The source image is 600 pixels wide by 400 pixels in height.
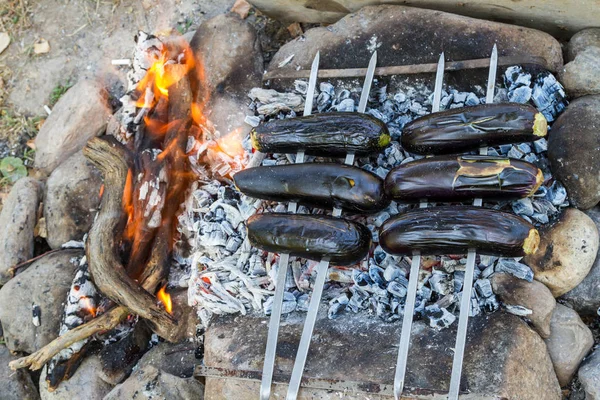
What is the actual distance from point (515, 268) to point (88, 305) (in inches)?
151

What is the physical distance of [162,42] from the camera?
6.26 metres

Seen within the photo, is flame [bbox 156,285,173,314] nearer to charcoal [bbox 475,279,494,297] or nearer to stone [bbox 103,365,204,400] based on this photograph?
stone [bbox 103,365,204,400]

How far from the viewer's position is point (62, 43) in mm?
7395

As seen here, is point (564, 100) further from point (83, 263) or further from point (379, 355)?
point (83, 263)

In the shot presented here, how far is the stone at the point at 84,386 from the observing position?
5.59 meters

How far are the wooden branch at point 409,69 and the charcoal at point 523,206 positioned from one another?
3.99 feet

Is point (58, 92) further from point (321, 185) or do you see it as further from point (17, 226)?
point (321, 185)

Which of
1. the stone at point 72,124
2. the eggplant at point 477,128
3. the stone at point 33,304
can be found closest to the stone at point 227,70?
the stone at point 72,124

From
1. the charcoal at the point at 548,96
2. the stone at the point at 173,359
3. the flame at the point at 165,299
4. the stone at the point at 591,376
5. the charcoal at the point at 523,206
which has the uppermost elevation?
the charcoal at the point at 548,96

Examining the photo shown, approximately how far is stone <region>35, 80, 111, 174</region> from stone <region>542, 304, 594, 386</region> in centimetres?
497

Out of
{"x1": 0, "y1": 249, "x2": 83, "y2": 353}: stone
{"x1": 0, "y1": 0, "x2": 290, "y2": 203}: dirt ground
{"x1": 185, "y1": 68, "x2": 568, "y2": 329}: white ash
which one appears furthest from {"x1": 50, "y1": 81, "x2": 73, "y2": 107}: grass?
{"x1": 185, "y1": 68, "x2": 568, "y2": 329}: white ash

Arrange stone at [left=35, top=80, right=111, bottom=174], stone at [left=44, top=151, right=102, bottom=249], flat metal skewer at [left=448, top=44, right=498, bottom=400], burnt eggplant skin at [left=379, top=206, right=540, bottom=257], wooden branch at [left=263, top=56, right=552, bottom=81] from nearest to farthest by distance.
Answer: flat metal skewer at [left=448, top=44, right=498, bottom=400] < burnt eggplant skin at [left=379, top=206, right=540, bottom=257] < wooden branch at [left=263, top=56, right=552, bottom=81] < stone at [left=44, top=151, right=102, bottom=249] < stone at [left=35, top=80, right=111, bottom=174]

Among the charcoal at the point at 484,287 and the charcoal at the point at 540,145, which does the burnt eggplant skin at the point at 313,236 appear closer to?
the charcoal at the point at 484,287

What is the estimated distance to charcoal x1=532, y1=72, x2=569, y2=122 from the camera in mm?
5055
